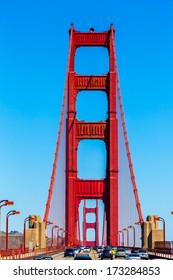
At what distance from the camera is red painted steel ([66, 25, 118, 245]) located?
91188mm

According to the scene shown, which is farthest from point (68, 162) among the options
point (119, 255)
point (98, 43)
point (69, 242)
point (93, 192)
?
point (119, 255)

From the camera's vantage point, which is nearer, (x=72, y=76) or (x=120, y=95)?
(x=72, y=76)

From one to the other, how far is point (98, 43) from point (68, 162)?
1903cm

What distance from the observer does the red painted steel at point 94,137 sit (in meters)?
91.2

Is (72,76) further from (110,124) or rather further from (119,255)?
(119,255)

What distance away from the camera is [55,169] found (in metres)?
98.6

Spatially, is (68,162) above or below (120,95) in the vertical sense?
below

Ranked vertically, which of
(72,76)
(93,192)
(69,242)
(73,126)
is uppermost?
(72,76)

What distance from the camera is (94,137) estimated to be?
315 feet
